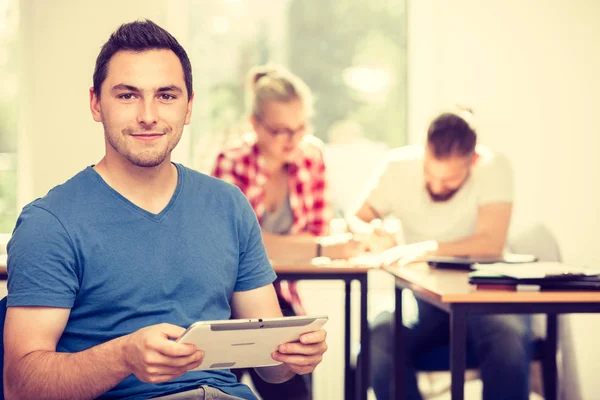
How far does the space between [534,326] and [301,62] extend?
1.89 meters

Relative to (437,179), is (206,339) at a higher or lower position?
lower

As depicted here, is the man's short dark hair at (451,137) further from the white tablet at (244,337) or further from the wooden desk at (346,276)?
the white tablet at (244,337)

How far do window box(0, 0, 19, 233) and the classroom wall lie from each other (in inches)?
83.9

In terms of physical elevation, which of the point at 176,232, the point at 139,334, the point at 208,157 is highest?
the point at 208,157

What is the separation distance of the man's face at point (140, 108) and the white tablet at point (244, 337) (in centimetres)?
44

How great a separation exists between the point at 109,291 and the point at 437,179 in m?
1.87

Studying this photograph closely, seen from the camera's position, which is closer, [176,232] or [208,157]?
[176,232]

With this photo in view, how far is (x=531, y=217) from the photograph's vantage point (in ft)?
12.8

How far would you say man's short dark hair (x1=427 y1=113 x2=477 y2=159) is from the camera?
9.69 ft

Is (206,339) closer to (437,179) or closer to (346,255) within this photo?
(346,255)

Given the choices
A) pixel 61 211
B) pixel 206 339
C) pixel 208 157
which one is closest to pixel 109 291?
pixel 61 211

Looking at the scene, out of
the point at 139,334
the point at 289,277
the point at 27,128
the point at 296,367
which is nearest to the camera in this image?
the point at 139,334

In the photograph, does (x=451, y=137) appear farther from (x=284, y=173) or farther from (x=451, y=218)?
(x=284, y=173)

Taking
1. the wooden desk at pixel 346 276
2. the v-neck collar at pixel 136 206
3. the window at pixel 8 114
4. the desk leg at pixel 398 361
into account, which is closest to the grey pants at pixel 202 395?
the v-neck collar at pixel 136 206
